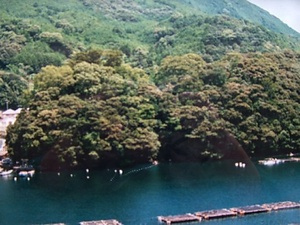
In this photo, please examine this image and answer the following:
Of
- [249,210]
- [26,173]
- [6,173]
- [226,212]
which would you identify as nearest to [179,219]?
[226,212]

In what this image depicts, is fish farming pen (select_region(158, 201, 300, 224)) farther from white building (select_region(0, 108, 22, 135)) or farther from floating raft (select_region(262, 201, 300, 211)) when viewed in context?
white building (select_region(0, 108, 22, 135))

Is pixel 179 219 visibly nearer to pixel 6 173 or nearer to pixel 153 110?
pixel 6 173

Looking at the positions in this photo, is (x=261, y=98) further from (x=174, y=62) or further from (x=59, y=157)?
(x=59, y=157)

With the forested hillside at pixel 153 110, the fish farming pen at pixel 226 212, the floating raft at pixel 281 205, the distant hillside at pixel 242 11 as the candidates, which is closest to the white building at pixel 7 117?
the forested hillside at pixel 153 110

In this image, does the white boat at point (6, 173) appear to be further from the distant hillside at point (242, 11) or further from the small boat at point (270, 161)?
the distant hillside at point (242, 11)

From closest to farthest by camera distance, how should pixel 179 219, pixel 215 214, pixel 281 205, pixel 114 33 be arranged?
pixel 179 219
pixel 215 214
pixel 281 205
pixel 114 33

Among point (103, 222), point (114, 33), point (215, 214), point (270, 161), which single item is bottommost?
point (103, 222)

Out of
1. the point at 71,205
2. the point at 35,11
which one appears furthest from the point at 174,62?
the point at 35,11
